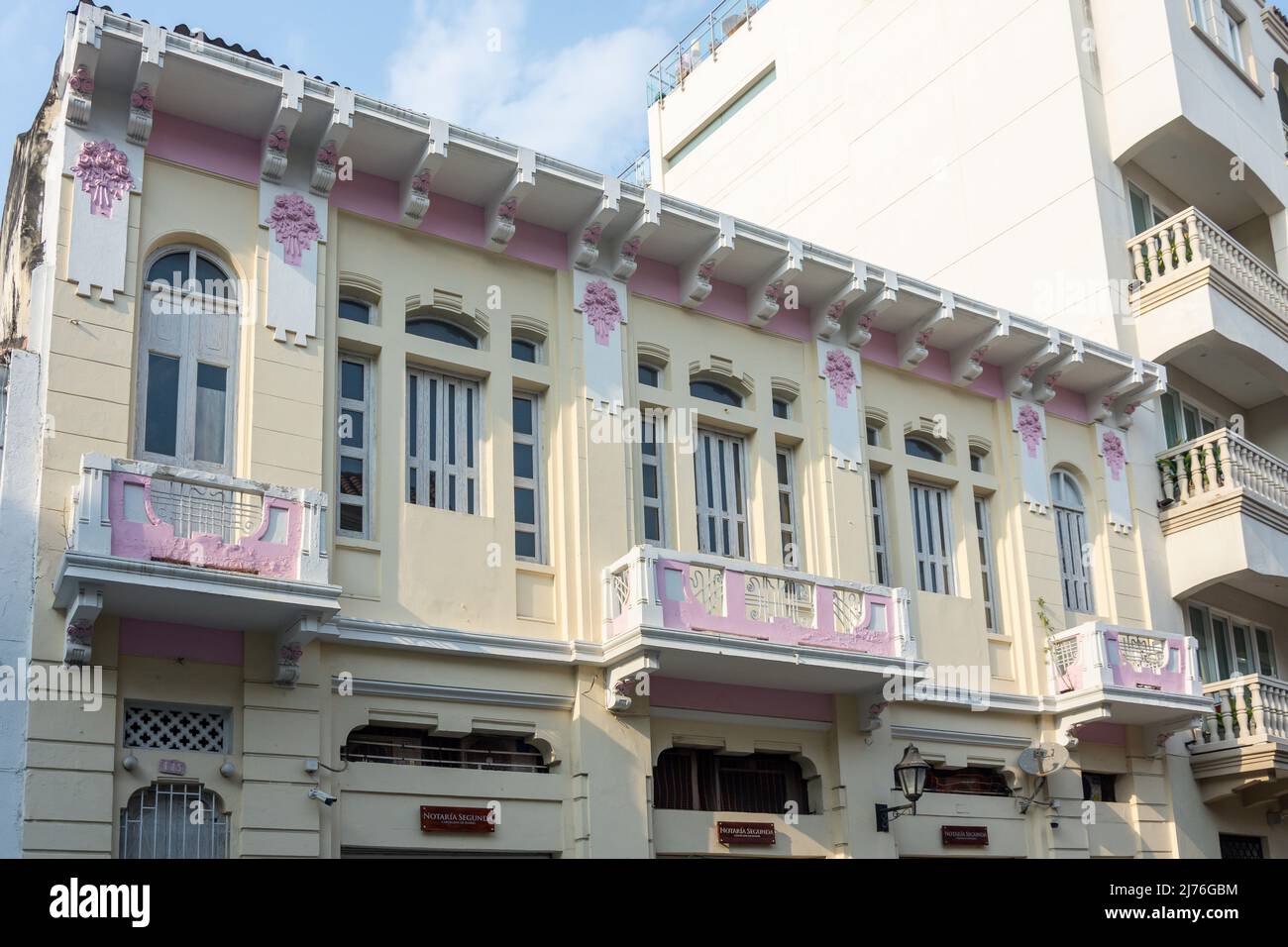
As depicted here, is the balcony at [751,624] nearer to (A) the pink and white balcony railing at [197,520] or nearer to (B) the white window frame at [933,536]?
(B) the white window frame at [933,536]

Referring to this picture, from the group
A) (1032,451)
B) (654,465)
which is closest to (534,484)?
(654,465)

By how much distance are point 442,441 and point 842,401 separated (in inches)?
230

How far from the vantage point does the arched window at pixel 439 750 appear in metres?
14.4

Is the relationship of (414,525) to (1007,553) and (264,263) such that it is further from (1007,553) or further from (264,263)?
(1007,553)

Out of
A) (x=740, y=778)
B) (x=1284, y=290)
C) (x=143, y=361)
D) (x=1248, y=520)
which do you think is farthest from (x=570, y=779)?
(x=1284, y=290)

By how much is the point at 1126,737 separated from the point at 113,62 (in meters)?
15.7

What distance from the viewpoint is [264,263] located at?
14914 mm

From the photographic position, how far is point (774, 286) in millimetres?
18484

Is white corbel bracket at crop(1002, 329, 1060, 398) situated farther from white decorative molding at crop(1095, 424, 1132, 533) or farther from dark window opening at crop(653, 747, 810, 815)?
dark window opening at crop(653, 747, 810, 815)

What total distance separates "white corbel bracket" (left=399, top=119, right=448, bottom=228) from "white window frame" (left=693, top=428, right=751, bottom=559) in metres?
4.48

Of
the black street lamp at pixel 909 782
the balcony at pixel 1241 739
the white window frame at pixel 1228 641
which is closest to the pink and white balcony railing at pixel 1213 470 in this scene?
the white window frame at pixel 1228 641

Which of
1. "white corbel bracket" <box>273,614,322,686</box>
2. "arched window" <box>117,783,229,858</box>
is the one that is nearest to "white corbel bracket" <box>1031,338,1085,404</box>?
"white corbel bracket" <box>273,614,322,686</box>

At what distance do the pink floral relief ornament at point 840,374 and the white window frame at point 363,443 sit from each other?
6.38m

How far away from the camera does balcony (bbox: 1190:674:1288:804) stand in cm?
2069
